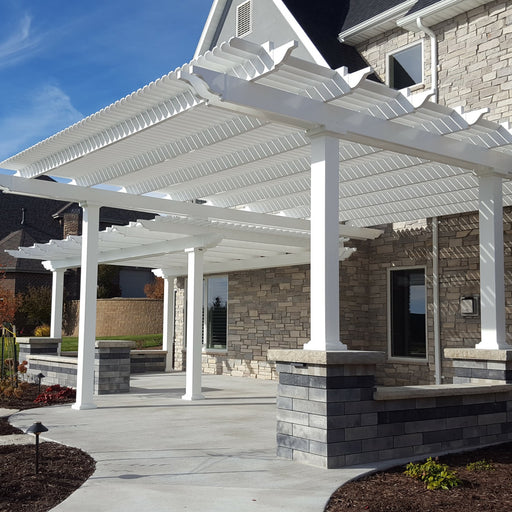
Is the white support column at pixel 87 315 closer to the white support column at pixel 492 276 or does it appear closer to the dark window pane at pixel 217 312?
the white support column at pixel 492 276

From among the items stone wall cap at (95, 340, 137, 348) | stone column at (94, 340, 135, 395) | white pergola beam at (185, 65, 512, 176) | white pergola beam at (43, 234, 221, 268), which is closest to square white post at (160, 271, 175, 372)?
white pergola beam at (43, 234, 221, 268)

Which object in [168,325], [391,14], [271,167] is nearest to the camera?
[271,167]

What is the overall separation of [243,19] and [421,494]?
13.4 meters

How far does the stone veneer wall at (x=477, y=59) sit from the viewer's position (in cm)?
1195

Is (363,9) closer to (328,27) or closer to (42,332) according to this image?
(328,27)

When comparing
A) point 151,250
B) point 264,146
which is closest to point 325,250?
point 264,146

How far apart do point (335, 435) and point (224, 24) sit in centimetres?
1284

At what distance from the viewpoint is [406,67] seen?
1392 cm

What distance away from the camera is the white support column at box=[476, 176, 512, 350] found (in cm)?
881

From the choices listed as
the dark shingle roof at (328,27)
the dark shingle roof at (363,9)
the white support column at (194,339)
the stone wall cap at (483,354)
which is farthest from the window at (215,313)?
the stone wall cap at (483,354)

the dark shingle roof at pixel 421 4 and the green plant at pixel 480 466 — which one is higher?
the dark shingle roof at pixel 421 4

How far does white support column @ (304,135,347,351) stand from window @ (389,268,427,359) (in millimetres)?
7209

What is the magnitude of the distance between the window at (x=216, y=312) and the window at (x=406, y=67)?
7.11 metres

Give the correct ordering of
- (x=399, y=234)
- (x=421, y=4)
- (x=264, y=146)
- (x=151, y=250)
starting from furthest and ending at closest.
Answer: (x=399, y=234) → (x=151, y=250) → (x=421, y=4) → (x=264, y=146)
